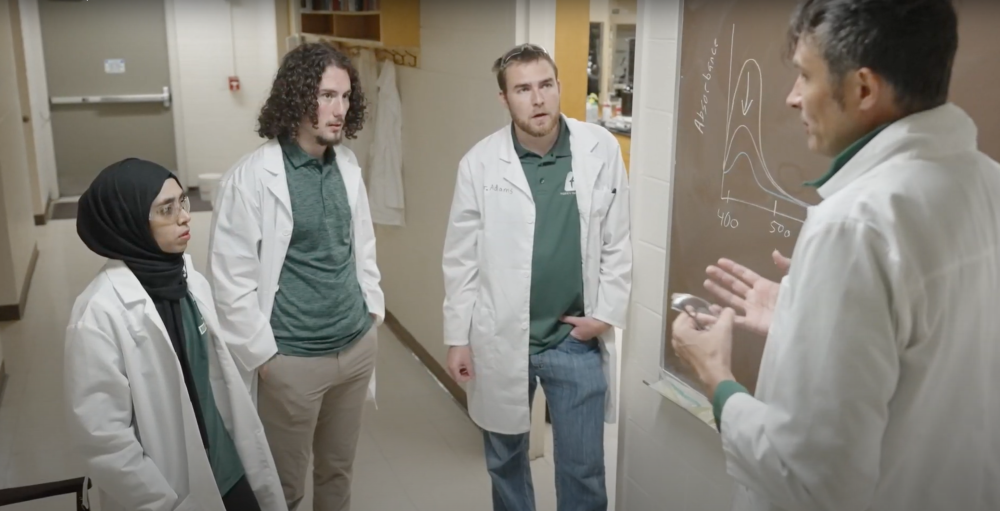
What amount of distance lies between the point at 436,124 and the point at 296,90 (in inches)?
56.1

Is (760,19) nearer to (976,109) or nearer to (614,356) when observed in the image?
(976,109)

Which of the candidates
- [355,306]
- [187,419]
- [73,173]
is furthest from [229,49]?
[187,419]

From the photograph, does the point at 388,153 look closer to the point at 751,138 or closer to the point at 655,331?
the point at 655,331

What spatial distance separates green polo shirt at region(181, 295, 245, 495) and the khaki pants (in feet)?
1.00

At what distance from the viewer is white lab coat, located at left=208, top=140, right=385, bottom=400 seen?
2.04 metres

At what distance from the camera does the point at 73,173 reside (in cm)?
706

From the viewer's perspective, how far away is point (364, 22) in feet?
13.8

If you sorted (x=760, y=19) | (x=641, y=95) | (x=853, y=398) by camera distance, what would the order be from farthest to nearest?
(x=641, y=95)
(x=760, y=19)
(x=853, y=398)

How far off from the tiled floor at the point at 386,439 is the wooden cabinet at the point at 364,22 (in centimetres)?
152

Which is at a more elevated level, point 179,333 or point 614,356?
point 179,333

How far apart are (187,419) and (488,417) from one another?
2.72ft

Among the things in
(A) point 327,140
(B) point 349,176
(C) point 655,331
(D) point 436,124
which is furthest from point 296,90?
(D) point 436,124

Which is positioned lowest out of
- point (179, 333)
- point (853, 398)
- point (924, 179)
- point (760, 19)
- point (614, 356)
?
point (614, 356)

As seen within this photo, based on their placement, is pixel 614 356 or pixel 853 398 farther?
pixel 614 356
